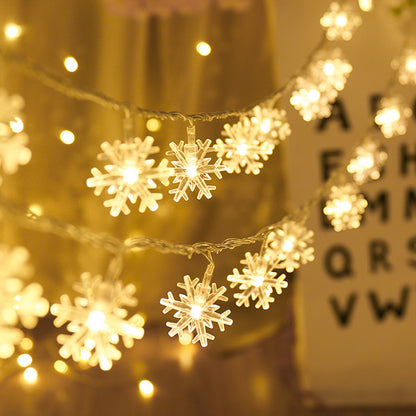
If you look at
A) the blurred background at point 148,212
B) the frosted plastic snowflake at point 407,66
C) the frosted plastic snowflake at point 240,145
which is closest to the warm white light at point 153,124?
the blurred background at point 148,212

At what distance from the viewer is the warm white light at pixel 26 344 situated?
1735 mm

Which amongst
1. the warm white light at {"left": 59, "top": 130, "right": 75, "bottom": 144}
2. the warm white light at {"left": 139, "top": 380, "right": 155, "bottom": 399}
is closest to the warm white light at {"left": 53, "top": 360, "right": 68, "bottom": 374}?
the warm white light at {"left": 139, "top": 380, "right": 155, "bottom": 399}

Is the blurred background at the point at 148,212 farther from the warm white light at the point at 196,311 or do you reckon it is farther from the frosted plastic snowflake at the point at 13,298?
the frosted plastic snowflake at the point at 13,298

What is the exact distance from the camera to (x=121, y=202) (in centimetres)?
62

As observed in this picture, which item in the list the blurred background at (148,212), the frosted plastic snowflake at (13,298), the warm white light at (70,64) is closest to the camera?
the frosted plastic snowflake at (13,298)

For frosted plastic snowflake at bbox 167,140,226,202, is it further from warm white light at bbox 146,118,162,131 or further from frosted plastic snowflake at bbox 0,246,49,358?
warm white light at bbox 146,118,162,131

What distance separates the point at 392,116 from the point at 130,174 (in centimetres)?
81

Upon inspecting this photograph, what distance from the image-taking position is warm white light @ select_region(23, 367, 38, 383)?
1.60 m

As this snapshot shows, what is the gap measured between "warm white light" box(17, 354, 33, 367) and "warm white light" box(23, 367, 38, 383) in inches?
1.4

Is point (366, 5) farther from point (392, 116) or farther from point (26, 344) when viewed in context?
point (26, 344)

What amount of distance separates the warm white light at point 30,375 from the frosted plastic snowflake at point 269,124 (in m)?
1.25

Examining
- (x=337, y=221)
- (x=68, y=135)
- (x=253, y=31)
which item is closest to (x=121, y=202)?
(x=337, y=221)

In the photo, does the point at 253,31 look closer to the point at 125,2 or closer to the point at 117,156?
the point at 125,2

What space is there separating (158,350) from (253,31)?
1272 millimetres
